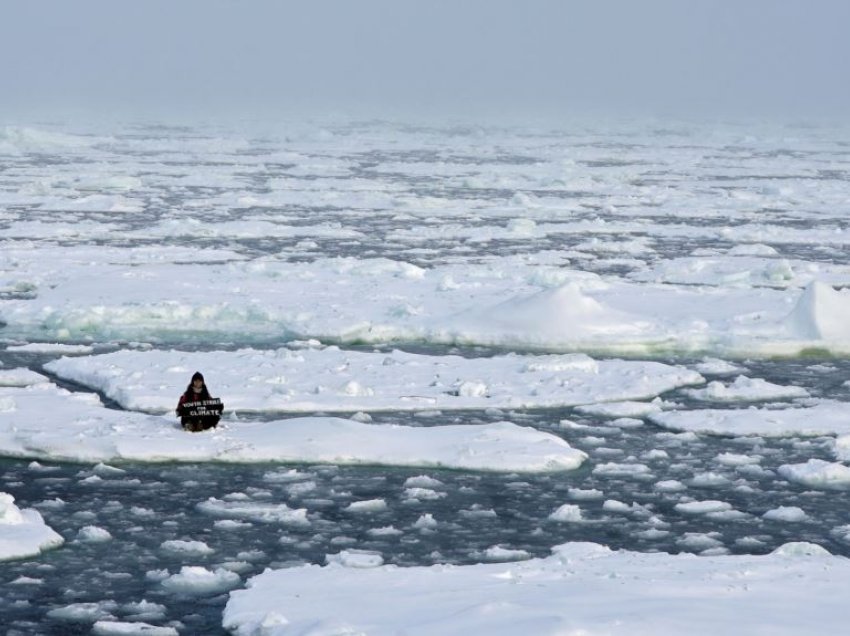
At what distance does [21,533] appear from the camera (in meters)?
7.41

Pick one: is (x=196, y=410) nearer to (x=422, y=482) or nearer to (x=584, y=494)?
(x=422, y=482)

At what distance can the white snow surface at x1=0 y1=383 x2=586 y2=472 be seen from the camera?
8.98m

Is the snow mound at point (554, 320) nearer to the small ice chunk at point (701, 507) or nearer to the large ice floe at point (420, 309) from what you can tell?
the large ice floe at point (420, 309)

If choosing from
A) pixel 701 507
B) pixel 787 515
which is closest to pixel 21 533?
pixel 701 507

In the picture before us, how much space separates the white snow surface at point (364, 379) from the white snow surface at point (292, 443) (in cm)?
80

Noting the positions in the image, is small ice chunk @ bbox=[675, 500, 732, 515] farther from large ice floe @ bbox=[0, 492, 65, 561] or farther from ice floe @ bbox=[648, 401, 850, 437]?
large ice floe @ bbox=[0, 492, 65, 561]

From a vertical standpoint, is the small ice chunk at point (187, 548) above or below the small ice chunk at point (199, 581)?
above

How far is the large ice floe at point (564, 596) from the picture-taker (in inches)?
228

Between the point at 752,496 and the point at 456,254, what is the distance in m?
10.5

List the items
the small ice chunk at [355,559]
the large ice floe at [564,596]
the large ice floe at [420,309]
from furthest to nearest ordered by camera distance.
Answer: the large ice floe at [420,309] < the small ice chunk at [355,559] < the large ice floe at [564,596]

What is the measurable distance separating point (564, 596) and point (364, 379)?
16.7 ft

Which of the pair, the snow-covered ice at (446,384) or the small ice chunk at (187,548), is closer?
the snow-covered ice at (446,384)

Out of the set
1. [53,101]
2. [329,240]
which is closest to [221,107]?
[53,101]

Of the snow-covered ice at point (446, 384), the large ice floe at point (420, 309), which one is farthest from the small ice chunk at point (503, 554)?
the large ice floe at point (420, 309)
